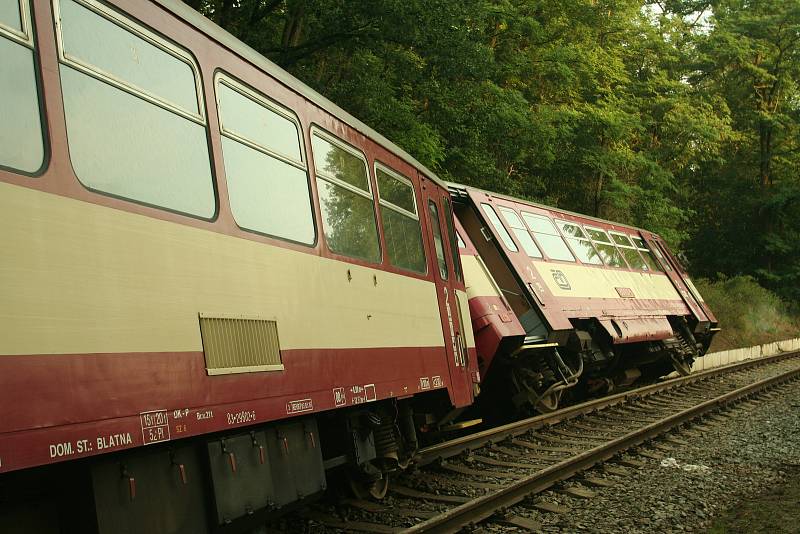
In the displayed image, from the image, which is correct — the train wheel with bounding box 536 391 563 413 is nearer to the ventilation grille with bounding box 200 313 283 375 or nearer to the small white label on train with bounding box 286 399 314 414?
the small white label on train with bounding box 286 399 314 414

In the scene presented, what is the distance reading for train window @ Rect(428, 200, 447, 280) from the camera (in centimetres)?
876

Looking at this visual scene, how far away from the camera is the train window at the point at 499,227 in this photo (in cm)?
1305

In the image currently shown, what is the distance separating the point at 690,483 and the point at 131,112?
647 centimetres

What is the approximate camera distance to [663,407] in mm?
14188

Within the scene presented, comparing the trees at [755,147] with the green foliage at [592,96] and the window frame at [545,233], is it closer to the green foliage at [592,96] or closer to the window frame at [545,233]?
the green foliage at [592,96]

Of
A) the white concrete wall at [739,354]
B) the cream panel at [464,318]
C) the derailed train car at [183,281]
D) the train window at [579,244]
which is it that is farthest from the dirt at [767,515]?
the white concrete wall at [739,354]

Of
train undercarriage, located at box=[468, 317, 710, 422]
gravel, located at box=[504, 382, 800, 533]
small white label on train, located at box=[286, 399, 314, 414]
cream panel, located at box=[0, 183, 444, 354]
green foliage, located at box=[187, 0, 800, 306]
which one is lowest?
gravel, located at box=[504, 382, 800, 533]

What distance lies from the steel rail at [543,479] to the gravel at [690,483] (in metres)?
0.14

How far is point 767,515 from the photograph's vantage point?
7.11m

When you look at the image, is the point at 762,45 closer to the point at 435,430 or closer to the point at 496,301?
the point at 496,301

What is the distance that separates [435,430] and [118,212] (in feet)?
20.9

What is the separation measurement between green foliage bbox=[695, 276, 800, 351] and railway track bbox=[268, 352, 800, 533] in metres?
15.1

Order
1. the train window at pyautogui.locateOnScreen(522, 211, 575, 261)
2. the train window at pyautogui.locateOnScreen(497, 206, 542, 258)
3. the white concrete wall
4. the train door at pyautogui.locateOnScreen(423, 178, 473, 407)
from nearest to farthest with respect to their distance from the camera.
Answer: the train door at pyautogui.locateOnScreen(423, 178, 473, 407)
the train window at pyautogui.locateOnScreen(497, 206, 542, 258)
the train window at pyautogui.locateOnScreen(522, 211, 575, 261)
the white concrete wall

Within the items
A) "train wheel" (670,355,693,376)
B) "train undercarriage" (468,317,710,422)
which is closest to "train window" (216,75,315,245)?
"train undercarriage" (468,317,710,422)
